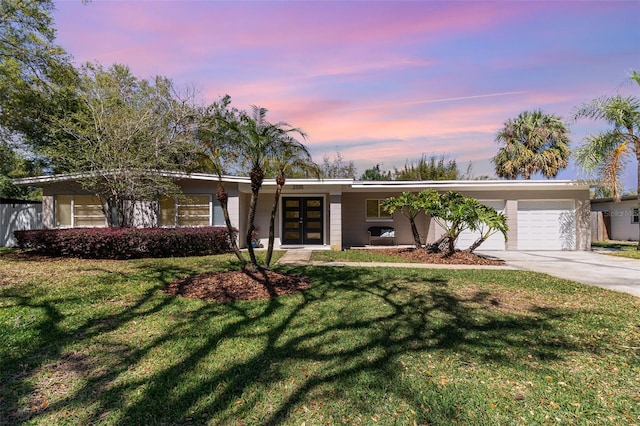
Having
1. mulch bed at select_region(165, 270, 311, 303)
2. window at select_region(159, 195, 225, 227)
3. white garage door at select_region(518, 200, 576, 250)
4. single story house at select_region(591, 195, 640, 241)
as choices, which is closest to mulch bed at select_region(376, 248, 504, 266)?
white garage door at select_region(518, 200, 576, 250)

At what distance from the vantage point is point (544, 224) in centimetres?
1460

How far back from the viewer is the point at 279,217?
48.8 ft

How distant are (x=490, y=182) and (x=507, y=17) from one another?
21.5 ft

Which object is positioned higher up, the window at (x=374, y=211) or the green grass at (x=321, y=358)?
the window at (x=374, y=211)

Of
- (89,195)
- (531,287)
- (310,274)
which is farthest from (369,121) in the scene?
(89,195)

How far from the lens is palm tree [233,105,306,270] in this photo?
6.38 meters

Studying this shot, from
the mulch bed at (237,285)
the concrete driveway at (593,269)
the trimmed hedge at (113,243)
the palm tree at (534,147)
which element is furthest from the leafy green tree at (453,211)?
the palm tree at (534,147)

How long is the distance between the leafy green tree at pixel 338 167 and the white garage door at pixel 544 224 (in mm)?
17455

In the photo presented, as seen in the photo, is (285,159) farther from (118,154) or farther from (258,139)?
(118,154)

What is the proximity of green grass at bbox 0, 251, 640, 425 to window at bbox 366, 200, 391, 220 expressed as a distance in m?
9.74

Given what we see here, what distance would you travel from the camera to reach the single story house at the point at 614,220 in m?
18.7

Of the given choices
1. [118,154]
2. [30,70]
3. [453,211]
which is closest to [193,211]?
[118,154]

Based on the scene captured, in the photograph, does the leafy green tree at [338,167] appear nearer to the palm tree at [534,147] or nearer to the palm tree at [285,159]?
the palm tree at [534,147]

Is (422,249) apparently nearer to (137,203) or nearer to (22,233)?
(137,203)
